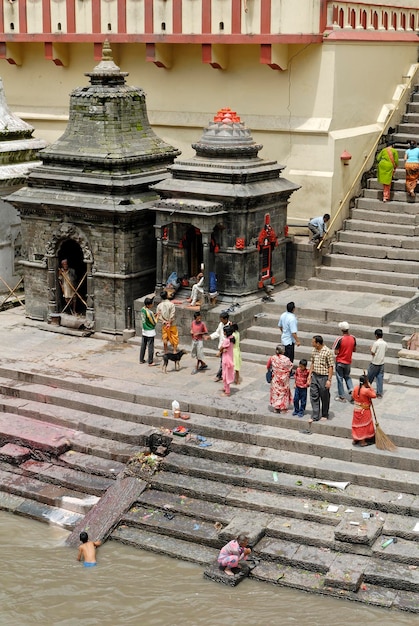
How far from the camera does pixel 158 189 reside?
19.7 meters

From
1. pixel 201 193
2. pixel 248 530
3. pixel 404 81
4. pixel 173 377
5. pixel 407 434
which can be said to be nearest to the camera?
pixel 248 530

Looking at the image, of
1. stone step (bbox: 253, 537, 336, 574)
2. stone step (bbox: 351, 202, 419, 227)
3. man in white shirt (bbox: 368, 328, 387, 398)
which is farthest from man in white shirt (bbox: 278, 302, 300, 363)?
stone step (bbox: 351, 202, 419, 227)

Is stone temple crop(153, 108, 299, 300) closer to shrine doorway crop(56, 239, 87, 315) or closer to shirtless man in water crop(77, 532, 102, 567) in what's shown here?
shrine doorway crop(56, 239, 87, 315)

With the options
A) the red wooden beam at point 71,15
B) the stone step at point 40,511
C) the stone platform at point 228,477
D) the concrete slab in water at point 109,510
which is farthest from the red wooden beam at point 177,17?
the stone step at point 40,511

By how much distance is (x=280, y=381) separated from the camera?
52.4ft

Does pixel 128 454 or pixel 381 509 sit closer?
pixel 381 509

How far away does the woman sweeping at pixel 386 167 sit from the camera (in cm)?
2177

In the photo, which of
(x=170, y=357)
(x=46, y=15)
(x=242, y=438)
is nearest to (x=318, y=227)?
(x=170, y=357)

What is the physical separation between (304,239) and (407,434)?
283 inches

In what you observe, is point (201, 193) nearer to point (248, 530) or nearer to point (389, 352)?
point (389, 352)

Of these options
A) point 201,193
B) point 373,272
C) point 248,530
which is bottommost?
point 248,530

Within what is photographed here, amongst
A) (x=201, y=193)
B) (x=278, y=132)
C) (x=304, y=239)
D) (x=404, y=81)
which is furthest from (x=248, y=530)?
(x=404, y=81)

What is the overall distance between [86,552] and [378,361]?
5.37 meters

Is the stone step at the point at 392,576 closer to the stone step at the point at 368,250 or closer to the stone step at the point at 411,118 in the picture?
the stone step at the point at 368,250
